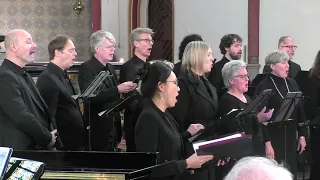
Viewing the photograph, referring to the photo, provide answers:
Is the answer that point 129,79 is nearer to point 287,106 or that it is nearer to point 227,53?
point 227,53

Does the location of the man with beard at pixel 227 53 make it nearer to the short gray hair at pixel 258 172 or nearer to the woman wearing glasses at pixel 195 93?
the woman wearing glasses at pixel 195 93

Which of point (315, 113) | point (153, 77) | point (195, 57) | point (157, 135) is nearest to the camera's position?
point (157, 135)

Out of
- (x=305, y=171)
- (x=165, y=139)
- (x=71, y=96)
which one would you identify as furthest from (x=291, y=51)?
(x=165, y=139)

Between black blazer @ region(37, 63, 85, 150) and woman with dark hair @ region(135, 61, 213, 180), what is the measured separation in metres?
1.14

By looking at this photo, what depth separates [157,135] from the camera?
4008 millimetres

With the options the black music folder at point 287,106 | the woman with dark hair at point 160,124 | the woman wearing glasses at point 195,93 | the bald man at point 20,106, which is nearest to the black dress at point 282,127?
the black music folder at point 287,106

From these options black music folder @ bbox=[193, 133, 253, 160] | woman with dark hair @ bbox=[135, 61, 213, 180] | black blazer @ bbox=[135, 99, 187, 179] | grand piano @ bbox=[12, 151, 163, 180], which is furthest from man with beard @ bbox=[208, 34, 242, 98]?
grand piano @ bbox=[12, 151, 163, 180]

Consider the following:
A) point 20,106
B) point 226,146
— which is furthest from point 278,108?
point 20,106

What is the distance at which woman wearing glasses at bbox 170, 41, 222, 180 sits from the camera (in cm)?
504

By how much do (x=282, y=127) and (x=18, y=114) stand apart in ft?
9.15

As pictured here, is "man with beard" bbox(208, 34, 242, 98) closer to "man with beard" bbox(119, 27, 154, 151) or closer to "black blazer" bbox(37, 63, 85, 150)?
"man with beard" bbox(119, 27, 154, 151)

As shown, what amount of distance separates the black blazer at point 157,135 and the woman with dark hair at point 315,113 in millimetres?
2506

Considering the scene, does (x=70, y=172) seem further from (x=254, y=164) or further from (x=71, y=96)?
(x=71, y=96)

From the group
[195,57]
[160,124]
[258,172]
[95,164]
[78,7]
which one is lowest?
[95,164]
